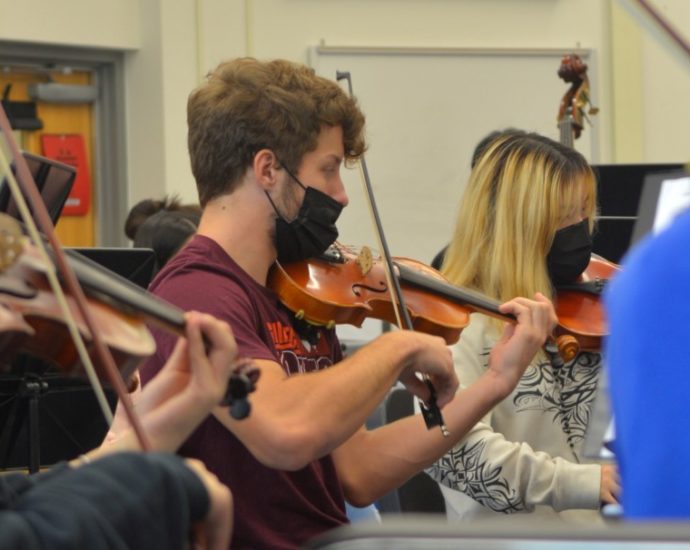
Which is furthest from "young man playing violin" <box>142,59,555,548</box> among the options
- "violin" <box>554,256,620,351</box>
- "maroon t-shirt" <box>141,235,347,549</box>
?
"violin" <box>554,256,620,351</box>

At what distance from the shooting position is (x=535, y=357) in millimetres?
2400

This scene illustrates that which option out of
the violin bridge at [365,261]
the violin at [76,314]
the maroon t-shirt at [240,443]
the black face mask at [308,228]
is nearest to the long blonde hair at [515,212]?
the violin bridge at [365,261]

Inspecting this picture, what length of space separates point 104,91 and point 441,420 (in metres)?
3.99

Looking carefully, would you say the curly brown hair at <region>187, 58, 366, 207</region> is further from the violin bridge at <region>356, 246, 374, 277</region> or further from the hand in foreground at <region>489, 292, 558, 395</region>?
the hand in foreground at <region>489, 292, 558, 395</region>

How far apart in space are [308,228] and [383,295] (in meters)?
0.26

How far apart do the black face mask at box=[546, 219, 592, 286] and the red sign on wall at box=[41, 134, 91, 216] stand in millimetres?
3494

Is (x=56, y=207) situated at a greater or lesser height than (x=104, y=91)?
lesser

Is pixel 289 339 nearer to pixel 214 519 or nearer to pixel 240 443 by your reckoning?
pixel 240 443

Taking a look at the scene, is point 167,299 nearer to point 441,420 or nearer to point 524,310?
point 441,420

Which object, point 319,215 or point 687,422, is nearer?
point 687,422

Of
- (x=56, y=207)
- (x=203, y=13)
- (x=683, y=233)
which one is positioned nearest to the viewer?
(x=683, y=233)

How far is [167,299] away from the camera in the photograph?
1872 millimetres

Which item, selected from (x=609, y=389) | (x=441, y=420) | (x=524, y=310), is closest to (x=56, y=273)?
(x=609, y=389)

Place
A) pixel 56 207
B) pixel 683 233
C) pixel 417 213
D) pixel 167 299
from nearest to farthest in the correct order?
pixel 683 233
pixel 167 299
pixel 56 207
pixel 417 213
